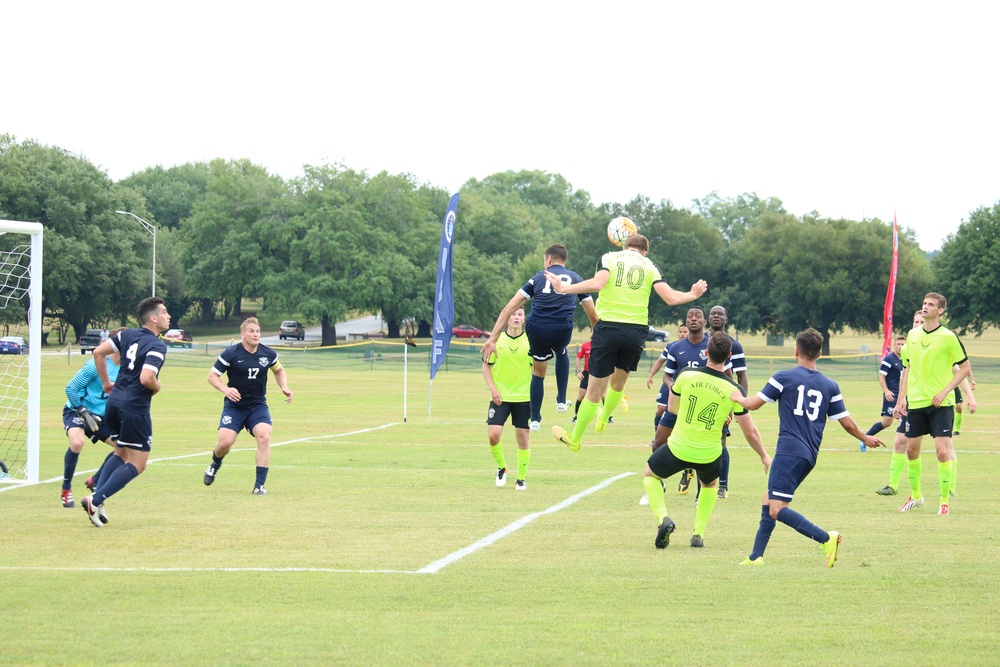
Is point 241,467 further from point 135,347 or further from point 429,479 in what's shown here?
→ point 135,347

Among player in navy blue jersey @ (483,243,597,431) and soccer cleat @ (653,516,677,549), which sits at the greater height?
player in navy blue jersey @ (483,243,597,431)

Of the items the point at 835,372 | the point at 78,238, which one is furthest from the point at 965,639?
the point at 78,238

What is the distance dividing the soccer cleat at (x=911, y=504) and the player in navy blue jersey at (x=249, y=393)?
714 cm

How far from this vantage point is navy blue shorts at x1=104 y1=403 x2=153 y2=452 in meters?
11.1

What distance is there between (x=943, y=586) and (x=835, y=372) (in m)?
46.7

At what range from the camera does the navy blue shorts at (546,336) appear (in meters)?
12.7

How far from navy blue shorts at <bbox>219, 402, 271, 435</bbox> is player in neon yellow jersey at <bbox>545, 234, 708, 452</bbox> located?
400 cm

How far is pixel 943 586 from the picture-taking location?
8188 millimetres

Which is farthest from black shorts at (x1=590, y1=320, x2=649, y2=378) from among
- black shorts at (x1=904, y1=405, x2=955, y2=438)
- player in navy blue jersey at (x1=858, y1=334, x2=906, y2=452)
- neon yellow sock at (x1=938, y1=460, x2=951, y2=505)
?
player in navy blue jersey at (x1=858, y1=334, x2=906, y2=452)

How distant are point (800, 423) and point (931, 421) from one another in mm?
4478

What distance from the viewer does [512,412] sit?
14.5 metres

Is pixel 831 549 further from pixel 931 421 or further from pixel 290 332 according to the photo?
pixel 290 332

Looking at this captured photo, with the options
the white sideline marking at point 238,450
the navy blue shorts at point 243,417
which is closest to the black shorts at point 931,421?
the navy blue shorts at point 243,417

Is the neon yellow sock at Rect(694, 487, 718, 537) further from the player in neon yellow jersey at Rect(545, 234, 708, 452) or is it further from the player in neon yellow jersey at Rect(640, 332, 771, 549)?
the player in neon yellow jersey at Rect(545, 234, 708, 452)
